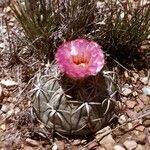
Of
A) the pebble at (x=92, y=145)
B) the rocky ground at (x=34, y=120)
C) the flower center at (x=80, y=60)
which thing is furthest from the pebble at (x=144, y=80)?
the flower center at (x=80, y=60)

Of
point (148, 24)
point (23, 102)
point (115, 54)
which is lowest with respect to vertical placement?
point (23, 102)

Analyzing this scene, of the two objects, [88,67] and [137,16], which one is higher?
[137,16]

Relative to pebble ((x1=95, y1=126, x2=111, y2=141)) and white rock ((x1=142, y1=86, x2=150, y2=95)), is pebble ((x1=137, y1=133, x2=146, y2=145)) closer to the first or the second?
pebble ((x1=95, y1=126, x2=111, y2=141))

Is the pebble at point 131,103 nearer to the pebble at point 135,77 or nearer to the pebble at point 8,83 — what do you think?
the pebble at point 135,77

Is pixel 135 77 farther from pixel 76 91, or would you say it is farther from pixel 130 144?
pixel 76 91

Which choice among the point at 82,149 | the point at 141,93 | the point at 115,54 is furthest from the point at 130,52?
the point at 82,149

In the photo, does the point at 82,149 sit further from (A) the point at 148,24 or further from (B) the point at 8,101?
(A) the point at 148,24

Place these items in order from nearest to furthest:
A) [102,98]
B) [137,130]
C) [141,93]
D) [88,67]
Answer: [88,67], [102,98], [137,130], [141,93]
